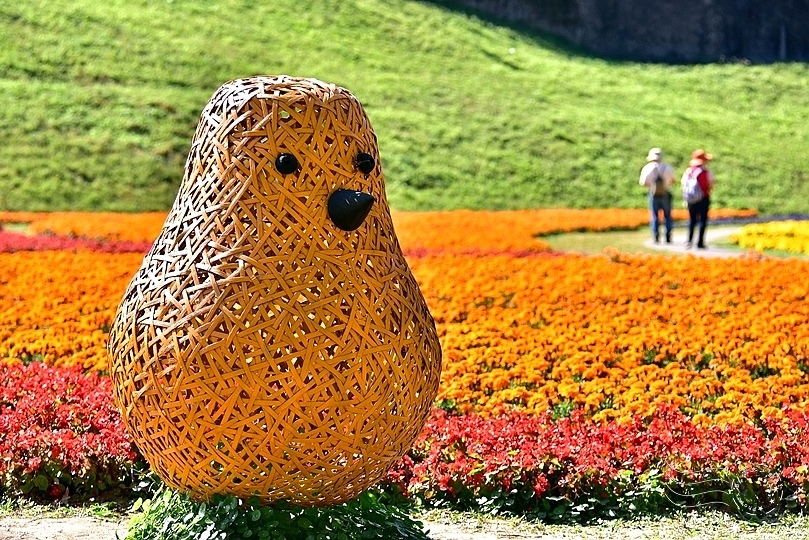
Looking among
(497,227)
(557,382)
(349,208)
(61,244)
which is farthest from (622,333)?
(497,227)

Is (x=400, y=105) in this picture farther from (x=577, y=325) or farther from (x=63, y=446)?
(x=63, y=446)

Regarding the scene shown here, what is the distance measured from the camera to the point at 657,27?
40594 millimetres

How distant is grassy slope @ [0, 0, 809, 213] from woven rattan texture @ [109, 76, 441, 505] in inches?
659

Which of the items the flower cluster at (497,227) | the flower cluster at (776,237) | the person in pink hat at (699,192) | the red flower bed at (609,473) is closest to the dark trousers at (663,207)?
the person in pink hat at (699,192)

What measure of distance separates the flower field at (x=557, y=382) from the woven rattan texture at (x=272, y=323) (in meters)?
1.23

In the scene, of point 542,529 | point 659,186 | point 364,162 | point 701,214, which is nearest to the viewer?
point 364,162

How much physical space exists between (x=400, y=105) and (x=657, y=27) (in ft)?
57.2

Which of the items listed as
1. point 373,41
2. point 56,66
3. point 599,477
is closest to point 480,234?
point 599,477

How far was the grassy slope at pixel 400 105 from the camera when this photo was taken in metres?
21.8

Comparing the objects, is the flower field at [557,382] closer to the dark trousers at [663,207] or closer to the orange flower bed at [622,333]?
the orange flower bed at [622,333]

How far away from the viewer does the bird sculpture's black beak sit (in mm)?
3410

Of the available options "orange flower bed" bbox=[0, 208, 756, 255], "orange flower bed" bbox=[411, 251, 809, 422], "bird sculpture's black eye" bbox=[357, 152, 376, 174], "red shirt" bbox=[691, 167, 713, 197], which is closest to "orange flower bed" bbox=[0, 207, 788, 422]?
"orange flower bed" bbox=[411, 251, 809, 422]

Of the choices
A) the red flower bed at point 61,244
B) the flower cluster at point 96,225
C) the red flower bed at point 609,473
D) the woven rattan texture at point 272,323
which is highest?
the woven rattan texture at point 272,323

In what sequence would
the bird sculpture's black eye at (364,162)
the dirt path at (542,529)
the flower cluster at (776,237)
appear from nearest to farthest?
the bird sculpture's black eye at (364,162) < the dirt path at (542,529) < the flower cluster at (776,237)
